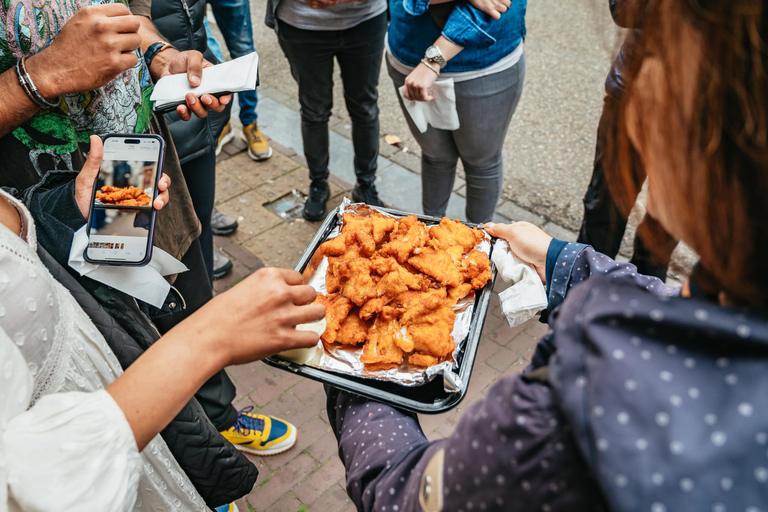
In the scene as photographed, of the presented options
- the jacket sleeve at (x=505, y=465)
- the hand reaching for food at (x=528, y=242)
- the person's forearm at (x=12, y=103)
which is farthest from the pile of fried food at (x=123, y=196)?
the hand reaching for food at (x=528, y=242)

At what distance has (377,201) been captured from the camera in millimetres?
4203

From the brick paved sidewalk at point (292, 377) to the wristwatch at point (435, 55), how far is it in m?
1.67

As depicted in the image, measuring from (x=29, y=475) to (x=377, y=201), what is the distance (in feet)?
11.3

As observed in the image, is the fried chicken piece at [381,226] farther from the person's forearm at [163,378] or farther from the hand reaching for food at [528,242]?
the person's forearm at [163,378]

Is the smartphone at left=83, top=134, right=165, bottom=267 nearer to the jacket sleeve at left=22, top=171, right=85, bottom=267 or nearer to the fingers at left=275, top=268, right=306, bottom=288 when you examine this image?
the jacket sleeve at left=22, top=171, right=85, bottom=267

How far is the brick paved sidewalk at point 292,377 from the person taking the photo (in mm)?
2650

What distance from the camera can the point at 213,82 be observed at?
2178 mm

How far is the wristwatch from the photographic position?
2.79 metres

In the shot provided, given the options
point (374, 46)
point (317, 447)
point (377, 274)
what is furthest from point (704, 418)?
point (374, 46)

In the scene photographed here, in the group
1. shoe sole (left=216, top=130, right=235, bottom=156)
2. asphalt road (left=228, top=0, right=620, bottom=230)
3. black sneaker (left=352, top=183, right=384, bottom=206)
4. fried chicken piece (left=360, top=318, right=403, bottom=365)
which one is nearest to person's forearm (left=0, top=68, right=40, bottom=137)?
fried chicken piece (left=360, top=318, right=403, bottom=365)

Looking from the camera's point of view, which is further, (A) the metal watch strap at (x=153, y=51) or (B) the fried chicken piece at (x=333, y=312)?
(A) the metal watch strap at (x=153, y=51)

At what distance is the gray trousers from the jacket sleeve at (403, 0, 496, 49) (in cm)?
25

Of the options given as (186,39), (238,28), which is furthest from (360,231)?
(238,28)

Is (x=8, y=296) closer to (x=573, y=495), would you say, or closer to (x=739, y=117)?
A: (x=573, y=495)
